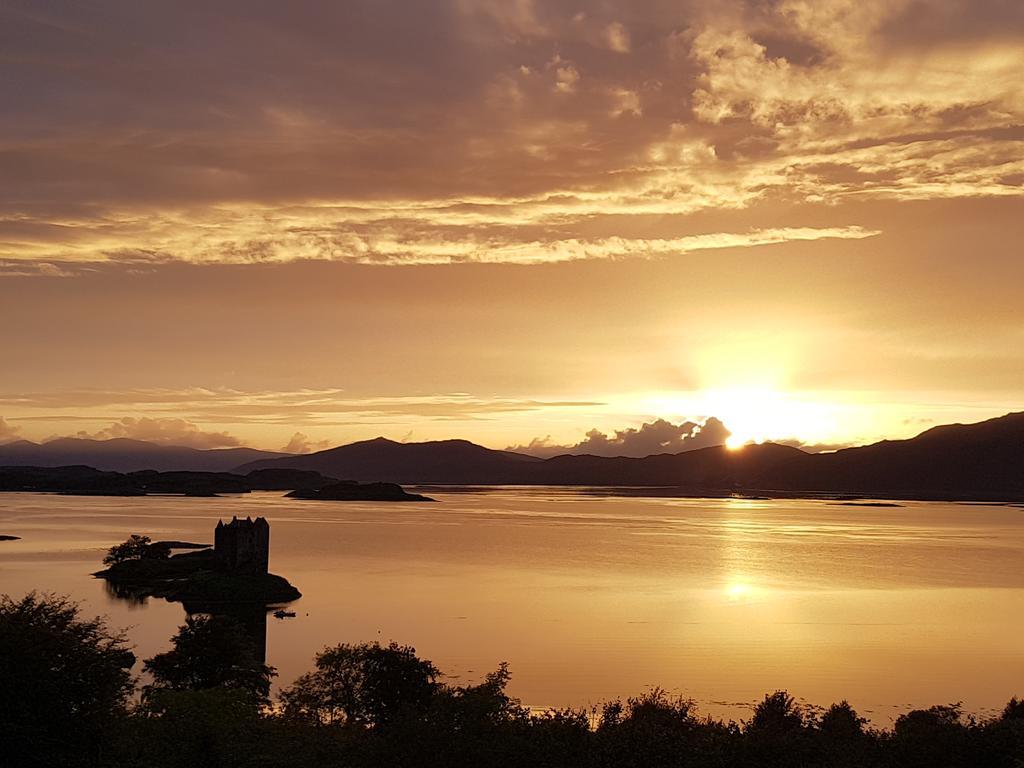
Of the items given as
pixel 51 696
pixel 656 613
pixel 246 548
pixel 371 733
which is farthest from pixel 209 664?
pixel 246 548

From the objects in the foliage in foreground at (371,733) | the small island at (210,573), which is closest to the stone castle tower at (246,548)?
the small island at (210,573)

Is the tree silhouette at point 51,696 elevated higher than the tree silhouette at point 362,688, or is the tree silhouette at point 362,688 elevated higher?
the tree silhouette at point 51,696

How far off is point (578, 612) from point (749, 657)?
24.2 meters

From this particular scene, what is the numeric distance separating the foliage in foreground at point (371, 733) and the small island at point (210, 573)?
5302 centimetres

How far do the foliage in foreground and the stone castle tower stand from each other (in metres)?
61.7

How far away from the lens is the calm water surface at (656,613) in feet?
212

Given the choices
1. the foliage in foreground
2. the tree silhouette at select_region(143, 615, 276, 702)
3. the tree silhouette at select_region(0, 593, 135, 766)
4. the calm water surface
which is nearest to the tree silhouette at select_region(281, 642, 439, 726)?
the foliage in foreground

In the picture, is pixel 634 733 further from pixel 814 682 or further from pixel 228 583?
pixel 228 583

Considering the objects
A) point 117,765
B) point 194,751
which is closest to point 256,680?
point 194,751

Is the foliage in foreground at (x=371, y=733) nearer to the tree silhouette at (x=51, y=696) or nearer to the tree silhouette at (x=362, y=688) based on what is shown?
the tree silhouette at (x=51, y=696)

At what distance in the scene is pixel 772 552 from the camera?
163m

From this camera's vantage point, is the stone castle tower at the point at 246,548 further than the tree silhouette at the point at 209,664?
Yes

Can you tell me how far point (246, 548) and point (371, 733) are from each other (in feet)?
231

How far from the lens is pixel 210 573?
10925 centimetres
